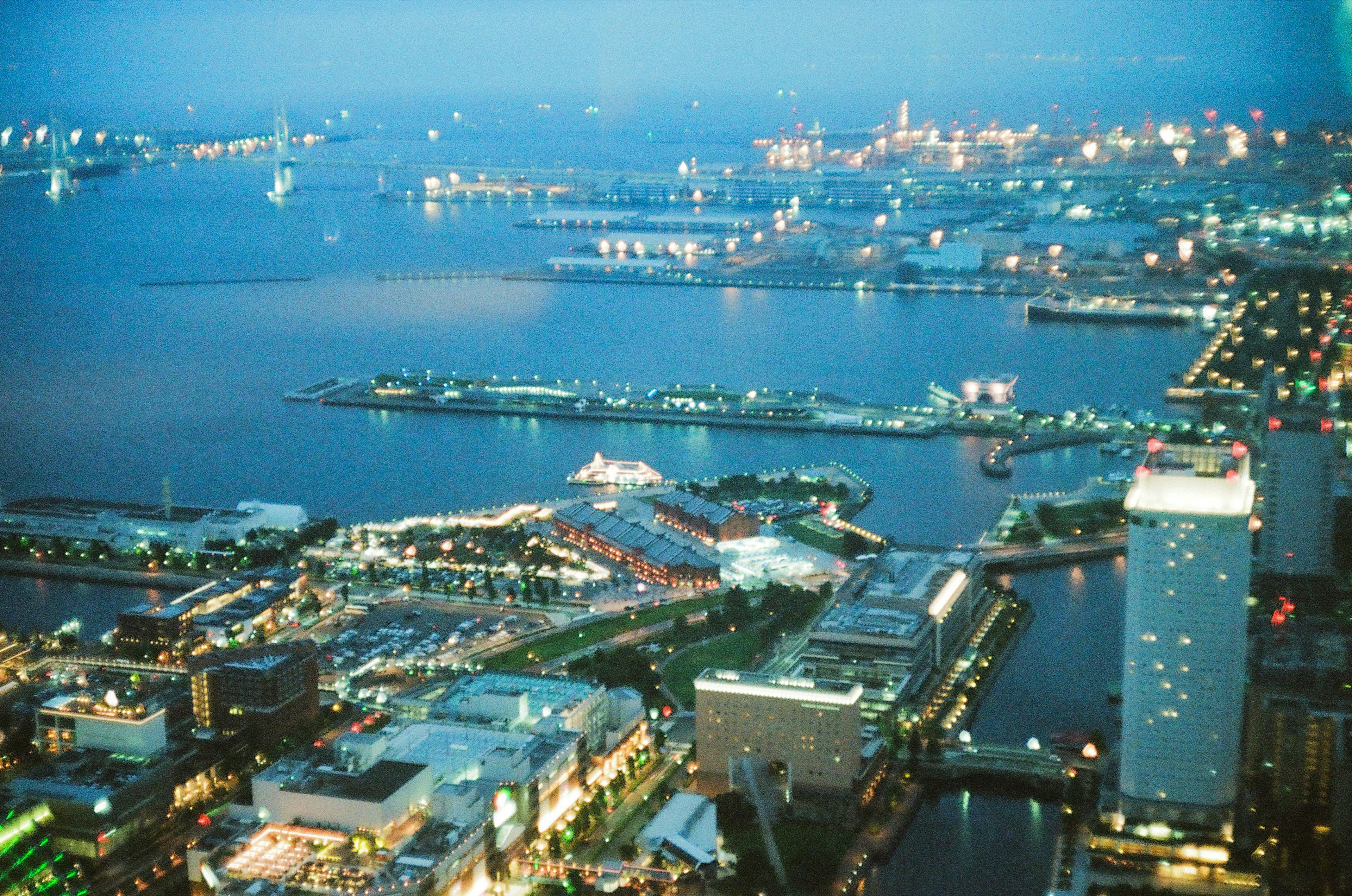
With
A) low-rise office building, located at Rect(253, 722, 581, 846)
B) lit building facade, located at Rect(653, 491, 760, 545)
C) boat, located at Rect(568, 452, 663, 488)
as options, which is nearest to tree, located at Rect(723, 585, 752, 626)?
lit building facade, located at Rect(653, 491, 760, 545)

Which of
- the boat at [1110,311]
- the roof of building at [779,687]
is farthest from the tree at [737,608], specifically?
the boat at [1110,311]

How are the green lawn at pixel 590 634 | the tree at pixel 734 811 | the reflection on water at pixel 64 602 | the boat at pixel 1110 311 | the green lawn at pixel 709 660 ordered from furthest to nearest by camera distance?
the boat at pixel 1110 311 → the reflection on water at pixel 64 602 → the green lawn at pixel 590 634 → the green lawn at pixel 709 660 → the tree at pixel 734 811

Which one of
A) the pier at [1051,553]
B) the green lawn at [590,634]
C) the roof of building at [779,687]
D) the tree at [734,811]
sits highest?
the roof of building at [779,687]

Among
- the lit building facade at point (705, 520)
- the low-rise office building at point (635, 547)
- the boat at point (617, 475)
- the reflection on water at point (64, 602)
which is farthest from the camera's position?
the boat at point (617, 475)

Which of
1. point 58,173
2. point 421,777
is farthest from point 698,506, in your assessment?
point 58,173

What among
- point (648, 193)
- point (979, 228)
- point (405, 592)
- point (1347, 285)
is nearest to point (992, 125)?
point (648, 193)

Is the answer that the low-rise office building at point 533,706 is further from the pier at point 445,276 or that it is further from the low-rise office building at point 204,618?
the pier at point 445,276

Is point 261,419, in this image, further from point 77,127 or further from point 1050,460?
point 77,127

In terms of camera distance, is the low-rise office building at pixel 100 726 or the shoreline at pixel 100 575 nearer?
the low-rise office building at pixel 100 726
